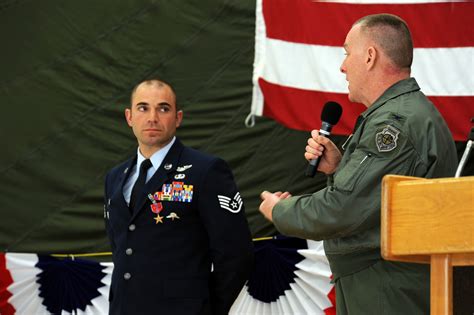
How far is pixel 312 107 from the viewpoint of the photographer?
470cm

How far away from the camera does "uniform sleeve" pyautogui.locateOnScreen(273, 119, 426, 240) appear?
2.70m

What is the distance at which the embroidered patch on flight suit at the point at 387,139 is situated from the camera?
2.74 meters

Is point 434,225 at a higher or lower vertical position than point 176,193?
lower

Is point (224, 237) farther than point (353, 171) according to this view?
Yes

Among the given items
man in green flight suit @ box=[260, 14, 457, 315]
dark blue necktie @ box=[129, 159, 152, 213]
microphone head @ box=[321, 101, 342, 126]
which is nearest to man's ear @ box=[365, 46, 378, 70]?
man in green flight suit @ box=[260, 14, 457, 315]

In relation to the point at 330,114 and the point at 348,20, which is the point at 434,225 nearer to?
the point at 330,114

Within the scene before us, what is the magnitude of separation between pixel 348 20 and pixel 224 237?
1.45m

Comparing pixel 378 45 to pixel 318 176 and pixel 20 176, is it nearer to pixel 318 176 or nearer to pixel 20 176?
pixel 318 176

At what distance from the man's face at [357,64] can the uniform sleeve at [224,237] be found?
3.30 feet

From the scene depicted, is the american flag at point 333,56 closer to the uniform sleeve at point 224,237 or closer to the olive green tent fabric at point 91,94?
the olive green tent fabric at point 91,94

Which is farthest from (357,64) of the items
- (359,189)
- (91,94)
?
(91,94)

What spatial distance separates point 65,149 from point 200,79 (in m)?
0.89

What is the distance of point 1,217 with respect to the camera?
212 inches

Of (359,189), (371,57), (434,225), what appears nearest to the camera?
(434,225)
